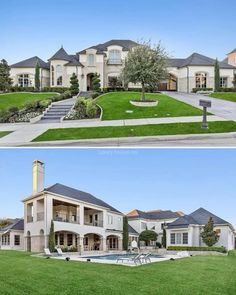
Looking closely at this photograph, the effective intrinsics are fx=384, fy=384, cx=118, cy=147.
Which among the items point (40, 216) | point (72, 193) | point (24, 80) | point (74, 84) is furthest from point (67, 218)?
point (24, 80)

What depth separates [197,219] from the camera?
29.1 meters

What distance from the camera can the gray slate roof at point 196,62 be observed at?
42.8 meters

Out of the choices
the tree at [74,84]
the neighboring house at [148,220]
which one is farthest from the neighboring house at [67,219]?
the tree at [74,84]

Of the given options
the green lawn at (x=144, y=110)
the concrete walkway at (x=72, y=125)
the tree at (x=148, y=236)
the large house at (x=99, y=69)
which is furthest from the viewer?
the large house at (x=99, y=69)

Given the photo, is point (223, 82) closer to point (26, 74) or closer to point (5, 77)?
point (26, 74)

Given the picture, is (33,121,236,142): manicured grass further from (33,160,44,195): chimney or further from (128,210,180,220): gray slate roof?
(128,210,180,220): gray slate roof

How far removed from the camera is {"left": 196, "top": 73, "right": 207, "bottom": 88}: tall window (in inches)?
1662

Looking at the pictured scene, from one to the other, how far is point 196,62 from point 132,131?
97.3 feet

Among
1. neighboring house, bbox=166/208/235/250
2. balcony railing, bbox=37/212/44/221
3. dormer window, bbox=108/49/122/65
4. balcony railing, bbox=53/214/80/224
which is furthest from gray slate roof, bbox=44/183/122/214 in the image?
dormer window, bbox=108/49/122/65

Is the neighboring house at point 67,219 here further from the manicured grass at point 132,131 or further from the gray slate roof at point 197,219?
the manicured grass at point 132,131

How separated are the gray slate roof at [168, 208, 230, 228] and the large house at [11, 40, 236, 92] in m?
16.8

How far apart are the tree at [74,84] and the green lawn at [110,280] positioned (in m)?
25.7

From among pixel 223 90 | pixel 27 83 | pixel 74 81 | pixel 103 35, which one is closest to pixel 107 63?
pixel 74 81

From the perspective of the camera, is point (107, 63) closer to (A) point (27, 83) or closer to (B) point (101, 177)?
(A) point (27, 83)
